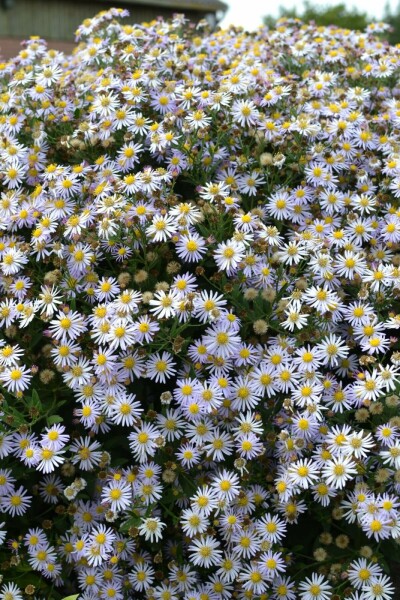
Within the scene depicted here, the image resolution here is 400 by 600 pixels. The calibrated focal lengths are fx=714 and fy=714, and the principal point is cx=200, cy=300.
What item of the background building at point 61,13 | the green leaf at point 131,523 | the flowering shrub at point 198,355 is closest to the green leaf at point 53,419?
the flowering shrub at point 198,355

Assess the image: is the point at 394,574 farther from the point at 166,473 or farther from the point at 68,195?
the point at 68,195

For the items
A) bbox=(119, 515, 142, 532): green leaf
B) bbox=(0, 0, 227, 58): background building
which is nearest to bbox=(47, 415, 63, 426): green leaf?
bbox=(119, 515, 142, 532): green leaf

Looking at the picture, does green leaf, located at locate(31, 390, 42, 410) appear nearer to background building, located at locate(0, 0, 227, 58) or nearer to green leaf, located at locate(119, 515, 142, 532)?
green leaf, located at locate(119, 515, 142, 532)

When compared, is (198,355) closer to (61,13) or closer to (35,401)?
(35,401)

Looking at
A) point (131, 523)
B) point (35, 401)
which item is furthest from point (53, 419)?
point (131, 523)

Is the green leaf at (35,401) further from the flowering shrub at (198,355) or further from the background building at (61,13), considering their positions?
the background building at (61,13)
